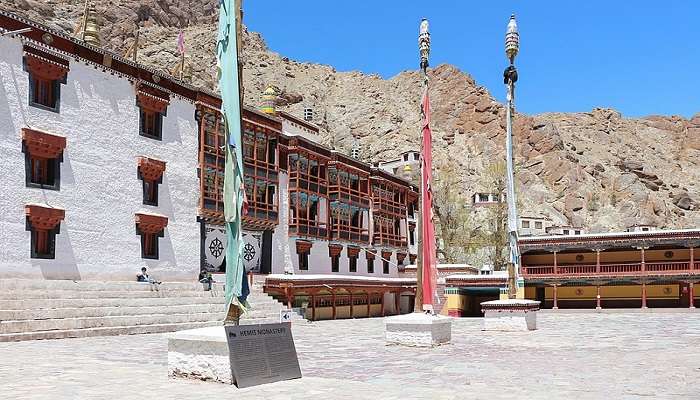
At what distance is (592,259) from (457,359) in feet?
125

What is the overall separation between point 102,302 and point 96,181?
6.77m

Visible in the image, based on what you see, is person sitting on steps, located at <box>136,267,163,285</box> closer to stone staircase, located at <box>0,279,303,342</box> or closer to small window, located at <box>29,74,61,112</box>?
stone staircase, located at <box>0,279,303,342</box>

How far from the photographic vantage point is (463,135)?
4542 inches

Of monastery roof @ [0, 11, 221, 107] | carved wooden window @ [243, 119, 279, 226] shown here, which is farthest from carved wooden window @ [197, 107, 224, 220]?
carved wooden window @ [243, 119, 279, 226]

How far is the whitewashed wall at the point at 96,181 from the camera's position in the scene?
24766 millimetres

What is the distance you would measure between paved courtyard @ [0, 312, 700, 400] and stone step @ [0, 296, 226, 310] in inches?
89.3

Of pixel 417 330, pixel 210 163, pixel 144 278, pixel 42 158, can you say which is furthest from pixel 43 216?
pixel 417 330

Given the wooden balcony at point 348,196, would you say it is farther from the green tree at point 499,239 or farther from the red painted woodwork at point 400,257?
the green tree at point 499,239

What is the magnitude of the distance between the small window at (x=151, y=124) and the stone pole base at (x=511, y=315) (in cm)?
1731

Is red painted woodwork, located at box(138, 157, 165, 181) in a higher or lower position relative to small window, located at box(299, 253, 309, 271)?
higher

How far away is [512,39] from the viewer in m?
26.3

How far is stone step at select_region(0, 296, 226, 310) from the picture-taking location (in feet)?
67.6

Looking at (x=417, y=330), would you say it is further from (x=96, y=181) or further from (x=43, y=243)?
(x=96, y=181)

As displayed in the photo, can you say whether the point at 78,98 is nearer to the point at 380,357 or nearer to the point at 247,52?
the point at 380,357
